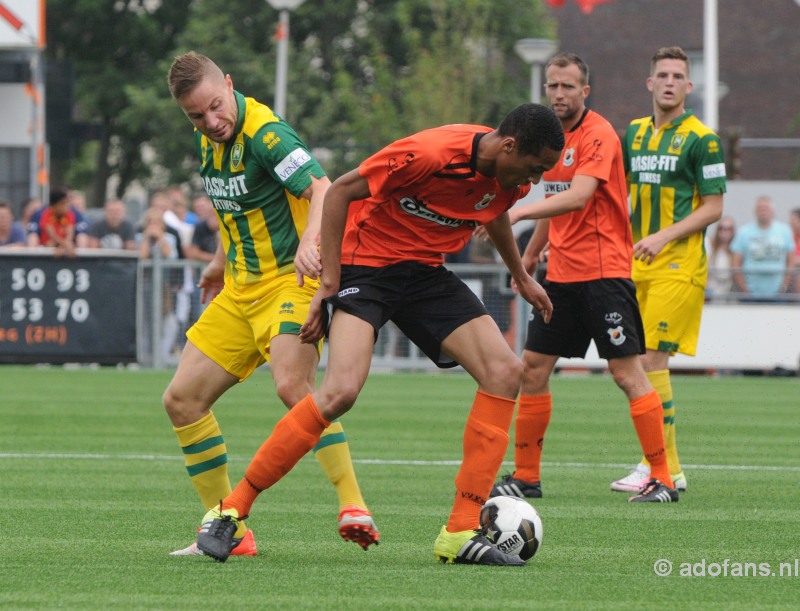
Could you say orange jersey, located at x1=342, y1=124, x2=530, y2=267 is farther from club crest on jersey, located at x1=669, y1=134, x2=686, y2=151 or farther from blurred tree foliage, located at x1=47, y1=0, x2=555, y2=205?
blurred tree foliage, located at x1=47, y1=0, x2=555, y2=205

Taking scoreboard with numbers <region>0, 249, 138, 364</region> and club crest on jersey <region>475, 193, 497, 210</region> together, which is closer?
club crest on jersey <region>475, 193, 497, 210</region>

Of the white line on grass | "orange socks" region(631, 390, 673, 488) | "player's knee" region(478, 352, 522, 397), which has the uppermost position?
"player's knee" region(478, 352, 522, 397)

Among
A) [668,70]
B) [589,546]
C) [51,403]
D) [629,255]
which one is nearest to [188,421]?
[589,546]

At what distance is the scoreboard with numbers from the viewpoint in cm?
1873

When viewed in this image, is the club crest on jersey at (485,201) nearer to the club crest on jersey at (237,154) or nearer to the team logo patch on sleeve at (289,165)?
the team logo patch on sleeve at (289,165)

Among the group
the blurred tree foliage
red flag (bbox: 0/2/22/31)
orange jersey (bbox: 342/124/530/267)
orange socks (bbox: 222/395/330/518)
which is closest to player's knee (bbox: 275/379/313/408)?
orange socks (bbox: 222/395/330/518)

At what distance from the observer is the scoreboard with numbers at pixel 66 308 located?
1873 centimetres

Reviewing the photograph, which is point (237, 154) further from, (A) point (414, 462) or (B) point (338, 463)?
(A) point (414, 462)

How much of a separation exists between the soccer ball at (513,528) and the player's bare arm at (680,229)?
2.61 m

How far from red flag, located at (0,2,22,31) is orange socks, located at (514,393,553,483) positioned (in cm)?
1897

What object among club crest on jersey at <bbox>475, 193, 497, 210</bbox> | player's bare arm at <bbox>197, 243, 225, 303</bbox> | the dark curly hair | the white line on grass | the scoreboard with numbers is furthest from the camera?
the scoreboard with numbers

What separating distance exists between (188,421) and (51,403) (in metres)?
8.21

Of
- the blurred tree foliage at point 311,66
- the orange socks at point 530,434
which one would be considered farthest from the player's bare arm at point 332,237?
the blurred tree foliage at point 311,66

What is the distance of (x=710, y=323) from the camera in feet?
62.0
